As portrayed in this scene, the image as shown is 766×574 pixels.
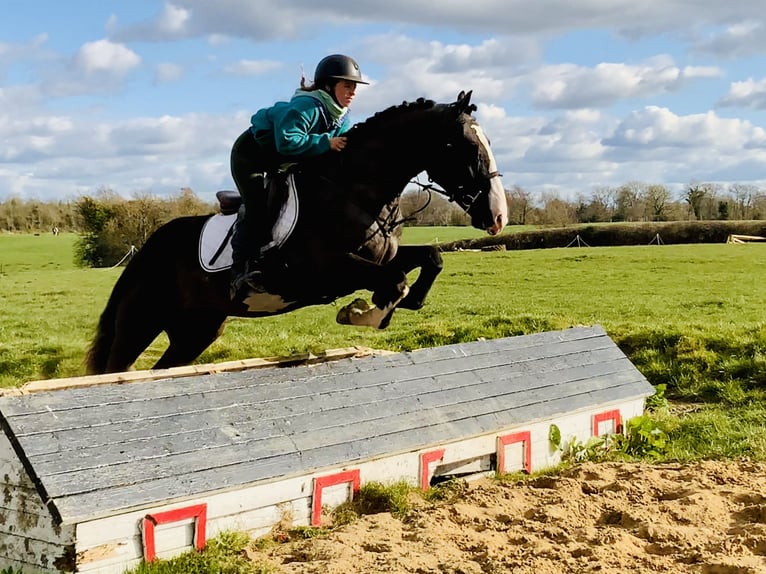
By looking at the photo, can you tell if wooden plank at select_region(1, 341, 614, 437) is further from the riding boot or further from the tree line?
the tree line

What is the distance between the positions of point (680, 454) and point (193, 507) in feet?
11.8

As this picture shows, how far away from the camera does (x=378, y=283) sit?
5109 millimetres

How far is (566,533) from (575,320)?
7.90 metres

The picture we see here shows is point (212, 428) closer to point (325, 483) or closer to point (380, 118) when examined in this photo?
point (325, 483)

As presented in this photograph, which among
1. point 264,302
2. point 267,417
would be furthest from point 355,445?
point 264,302

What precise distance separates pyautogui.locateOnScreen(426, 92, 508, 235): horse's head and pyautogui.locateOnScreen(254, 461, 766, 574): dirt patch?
61.7 inches

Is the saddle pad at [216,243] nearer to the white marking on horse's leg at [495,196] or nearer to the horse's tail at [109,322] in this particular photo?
the horse's tail at [109,322]

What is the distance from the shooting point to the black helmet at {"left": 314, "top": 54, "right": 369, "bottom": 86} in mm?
5043

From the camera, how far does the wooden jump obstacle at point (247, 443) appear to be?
3.46 metres

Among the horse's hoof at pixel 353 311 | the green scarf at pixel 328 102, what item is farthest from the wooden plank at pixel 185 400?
the green scarf at pixel 328 102

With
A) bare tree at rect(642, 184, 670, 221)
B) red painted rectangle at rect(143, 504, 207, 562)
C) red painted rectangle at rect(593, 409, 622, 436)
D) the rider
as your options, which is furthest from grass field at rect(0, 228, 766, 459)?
bare tree at rect(642, 184, 670, 221)

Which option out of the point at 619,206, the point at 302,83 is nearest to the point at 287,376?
the point at 302,83

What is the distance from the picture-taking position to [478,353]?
5809mm

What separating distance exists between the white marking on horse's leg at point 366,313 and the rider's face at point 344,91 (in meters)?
1.23
